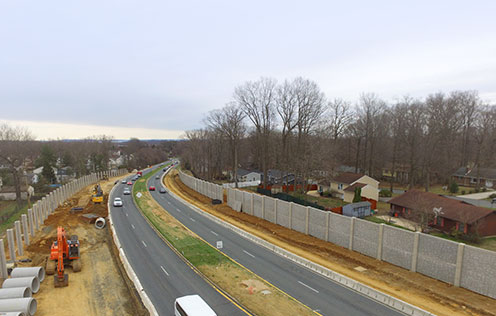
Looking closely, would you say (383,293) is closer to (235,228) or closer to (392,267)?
(392,267)

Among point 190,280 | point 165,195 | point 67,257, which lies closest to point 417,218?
point 190,280

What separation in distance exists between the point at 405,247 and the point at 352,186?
28.4 meters

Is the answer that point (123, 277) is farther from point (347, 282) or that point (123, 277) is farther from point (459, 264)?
point (459, 264)

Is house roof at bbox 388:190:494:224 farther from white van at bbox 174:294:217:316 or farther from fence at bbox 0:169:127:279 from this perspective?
fence at bbox 0:169:127:279

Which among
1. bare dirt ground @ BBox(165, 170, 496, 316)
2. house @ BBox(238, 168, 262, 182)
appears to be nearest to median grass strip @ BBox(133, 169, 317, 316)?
bare dirt ground @ BBox(165, 170, 496, 316)

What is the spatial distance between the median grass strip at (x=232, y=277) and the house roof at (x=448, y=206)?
932 inches

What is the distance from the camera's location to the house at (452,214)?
29.5 meters

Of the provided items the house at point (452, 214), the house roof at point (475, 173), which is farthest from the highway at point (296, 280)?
the house roof at point (475, 173)

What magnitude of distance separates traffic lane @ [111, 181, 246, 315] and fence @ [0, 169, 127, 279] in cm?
885

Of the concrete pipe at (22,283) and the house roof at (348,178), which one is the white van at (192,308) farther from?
the house roof at (348,178)

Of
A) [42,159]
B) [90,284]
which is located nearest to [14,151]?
[42,159]

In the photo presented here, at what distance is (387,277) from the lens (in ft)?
67.7

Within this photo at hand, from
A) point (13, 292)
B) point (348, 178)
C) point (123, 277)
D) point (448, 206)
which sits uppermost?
point (348, 178)

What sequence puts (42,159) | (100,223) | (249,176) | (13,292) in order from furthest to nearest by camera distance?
(42,159), (249,176), (100,223), (13,292)
